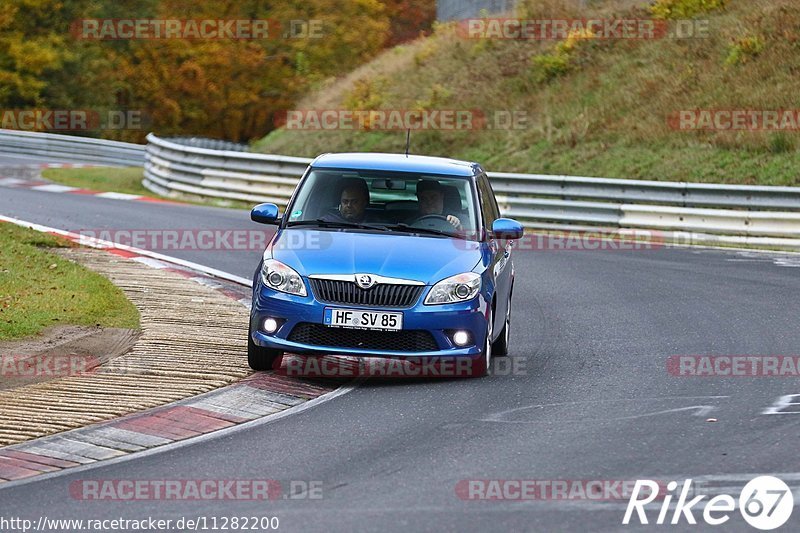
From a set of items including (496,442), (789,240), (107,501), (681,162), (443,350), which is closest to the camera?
(107,501)

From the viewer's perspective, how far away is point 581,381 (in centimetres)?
1066

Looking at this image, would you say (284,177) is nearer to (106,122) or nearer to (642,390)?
(642,390)

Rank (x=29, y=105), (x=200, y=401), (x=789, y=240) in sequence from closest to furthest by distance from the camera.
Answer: (x=200, y=401)
(x=789, y=240)
(x=29, y=105)

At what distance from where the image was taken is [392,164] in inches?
465

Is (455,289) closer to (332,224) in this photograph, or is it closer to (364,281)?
(364,281)

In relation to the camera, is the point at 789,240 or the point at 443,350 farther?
the point at 789,240

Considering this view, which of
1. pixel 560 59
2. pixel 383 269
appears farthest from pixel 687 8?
pixel 383 269

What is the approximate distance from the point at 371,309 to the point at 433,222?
4.62 feet

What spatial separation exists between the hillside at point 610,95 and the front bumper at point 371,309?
16.0 meters

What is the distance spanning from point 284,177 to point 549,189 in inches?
235

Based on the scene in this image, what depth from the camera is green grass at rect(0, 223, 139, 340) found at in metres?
12.5

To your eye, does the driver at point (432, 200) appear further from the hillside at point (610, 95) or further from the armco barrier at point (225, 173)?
the armco barrier at point (225, 173)

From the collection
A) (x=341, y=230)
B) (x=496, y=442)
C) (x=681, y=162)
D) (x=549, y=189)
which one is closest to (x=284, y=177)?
(x=549, y=189)

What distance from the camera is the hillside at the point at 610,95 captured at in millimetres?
27345
